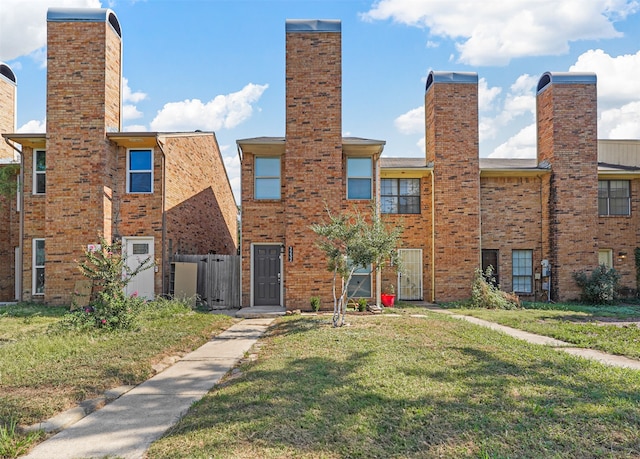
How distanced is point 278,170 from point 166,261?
4806mm

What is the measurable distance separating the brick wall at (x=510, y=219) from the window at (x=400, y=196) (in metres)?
2.64

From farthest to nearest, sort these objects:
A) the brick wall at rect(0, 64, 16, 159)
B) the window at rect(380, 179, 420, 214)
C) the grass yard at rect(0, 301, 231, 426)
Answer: the window at rect(380, 179, 420, 214) < the brick wall at rect(0, 64, 16, 159) < the grass yard at rect(0, 301, 231, 426)

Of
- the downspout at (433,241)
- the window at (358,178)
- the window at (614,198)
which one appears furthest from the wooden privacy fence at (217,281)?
the window at (614,198)

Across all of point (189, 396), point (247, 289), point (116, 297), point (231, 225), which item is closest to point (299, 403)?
point (189, 396)

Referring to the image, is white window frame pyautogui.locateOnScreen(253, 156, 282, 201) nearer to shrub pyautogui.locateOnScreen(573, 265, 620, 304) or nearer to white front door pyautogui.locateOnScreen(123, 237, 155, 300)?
white front door pyautogui.locateOnScreen(123, 237, 155, 300)

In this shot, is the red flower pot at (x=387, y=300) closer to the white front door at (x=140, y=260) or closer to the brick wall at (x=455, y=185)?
the brick wall at (x=455, y=185)

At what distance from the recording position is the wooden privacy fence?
559 inches

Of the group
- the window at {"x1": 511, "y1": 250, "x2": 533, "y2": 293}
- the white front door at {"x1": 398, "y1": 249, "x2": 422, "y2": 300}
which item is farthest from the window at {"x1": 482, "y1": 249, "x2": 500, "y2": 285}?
the white front door at {"x1": 398, "y1": 249, "x2": 422, "y2": 300}

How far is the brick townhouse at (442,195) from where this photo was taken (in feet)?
43.4

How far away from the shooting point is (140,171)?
13.8m

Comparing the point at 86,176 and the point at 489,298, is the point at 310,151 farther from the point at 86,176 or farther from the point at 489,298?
the point at 489,298

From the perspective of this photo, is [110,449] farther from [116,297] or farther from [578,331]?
[578,331]

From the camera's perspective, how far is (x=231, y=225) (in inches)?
908

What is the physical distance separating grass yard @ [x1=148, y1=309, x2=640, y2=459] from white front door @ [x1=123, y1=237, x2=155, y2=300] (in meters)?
7.91
